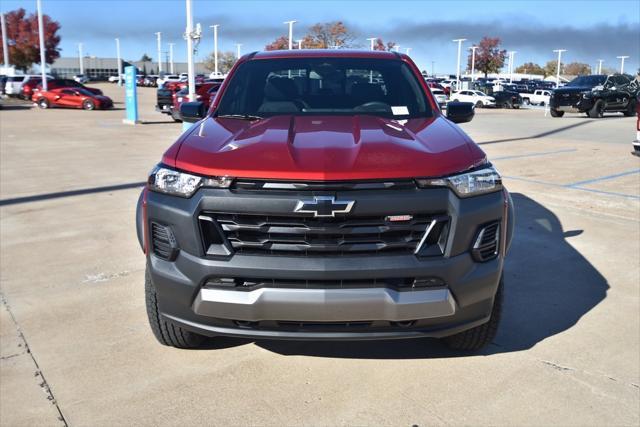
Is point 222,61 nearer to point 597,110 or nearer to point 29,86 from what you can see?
point 29,86

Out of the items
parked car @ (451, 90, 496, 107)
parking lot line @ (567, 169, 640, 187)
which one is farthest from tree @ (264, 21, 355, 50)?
parking lot line @ (567, 169, 640, 187)

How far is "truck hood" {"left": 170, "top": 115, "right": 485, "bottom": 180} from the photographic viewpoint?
114 inches

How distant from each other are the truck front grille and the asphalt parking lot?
84 cm

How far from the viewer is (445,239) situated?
2.92m

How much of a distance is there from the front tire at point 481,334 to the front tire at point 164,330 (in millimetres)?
1531

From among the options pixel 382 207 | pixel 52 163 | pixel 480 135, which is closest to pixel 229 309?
pixel 382 207

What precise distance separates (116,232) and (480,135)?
544 inches

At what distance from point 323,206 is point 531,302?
93.9 inches

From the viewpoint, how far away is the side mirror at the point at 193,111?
186 inches

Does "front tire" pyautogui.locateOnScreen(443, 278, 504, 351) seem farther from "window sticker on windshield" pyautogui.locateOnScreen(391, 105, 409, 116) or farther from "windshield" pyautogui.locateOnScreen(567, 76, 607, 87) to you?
"windshield" pyautogui.locateOnScreen(567, 76, 607, 87)

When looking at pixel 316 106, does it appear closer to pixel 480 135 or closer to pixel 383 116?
pixel 383 116

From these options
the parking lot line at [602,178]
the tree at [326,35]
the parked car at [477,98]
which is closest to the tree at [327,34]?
the tree at [326,35]

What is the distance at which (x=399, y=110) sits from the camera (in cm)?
425

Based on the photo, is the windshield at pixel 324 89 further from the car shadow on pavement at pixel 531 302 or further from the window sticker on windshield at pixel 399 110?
the car shadow on pavement at pixel 531 302
